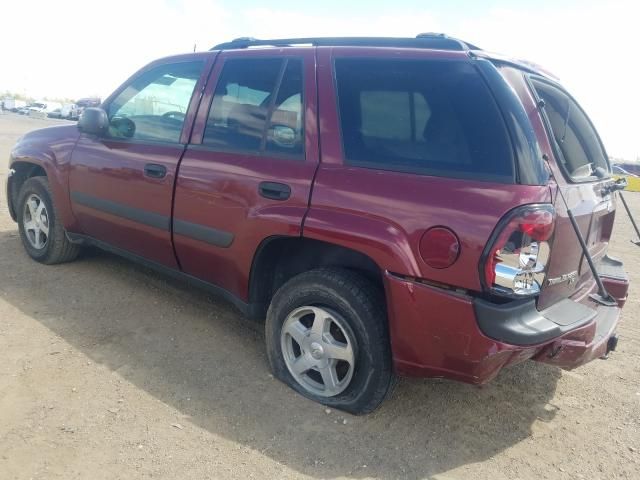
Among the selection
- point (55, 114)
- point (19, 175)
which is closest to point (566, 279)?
point (19, 175)

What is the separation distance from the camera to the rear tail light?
2152 millimetres

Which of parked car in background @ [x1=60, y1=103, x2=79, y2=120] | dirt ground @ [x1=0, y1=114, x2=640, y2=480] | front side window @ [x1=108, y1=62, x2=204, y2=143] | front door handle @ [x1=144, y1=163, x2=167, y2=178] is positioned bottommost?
parked car in background @ [x1=60, y1=103, x2=79, y2=120]

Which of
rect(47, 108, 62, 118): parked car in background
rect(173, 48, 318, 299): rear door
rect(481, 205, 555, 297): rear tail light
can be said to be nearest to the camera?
rect(481, 205, 555, 297): rear tail light

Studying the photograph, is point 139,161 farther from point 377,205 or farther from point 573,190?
point 573,190

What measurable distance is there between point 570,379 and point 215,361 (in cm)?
238

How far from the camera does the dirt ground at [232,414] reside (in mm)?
2369

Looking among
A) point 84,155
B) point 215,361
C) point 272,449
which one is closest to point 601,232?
point 272,449

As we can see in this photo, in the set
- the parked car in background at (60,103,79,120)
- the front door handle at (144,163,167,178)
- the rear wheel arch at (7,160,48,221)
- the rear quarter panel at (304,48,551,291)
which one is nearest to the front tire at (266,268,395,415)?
the rear quarter panel at (304,48,551,291)

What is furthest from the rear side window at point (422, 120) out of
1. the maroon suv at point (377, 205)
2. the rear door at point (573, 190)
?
the rear door at point (573, 190)

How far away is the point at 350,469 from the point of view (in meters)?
2.39

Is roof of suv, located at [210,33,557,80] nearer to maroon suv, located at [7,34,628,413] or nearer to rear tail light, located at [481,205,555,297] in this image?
maroon suv, located at [7,34,628,413]

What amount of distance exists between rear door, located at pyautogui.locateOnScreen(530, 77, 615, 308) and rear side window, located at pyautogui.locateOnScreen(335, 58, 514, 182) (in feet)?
1.17

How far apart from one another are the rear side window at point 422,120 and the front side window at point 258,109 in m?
0.32

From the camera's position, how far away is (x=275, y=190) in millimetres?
2820
